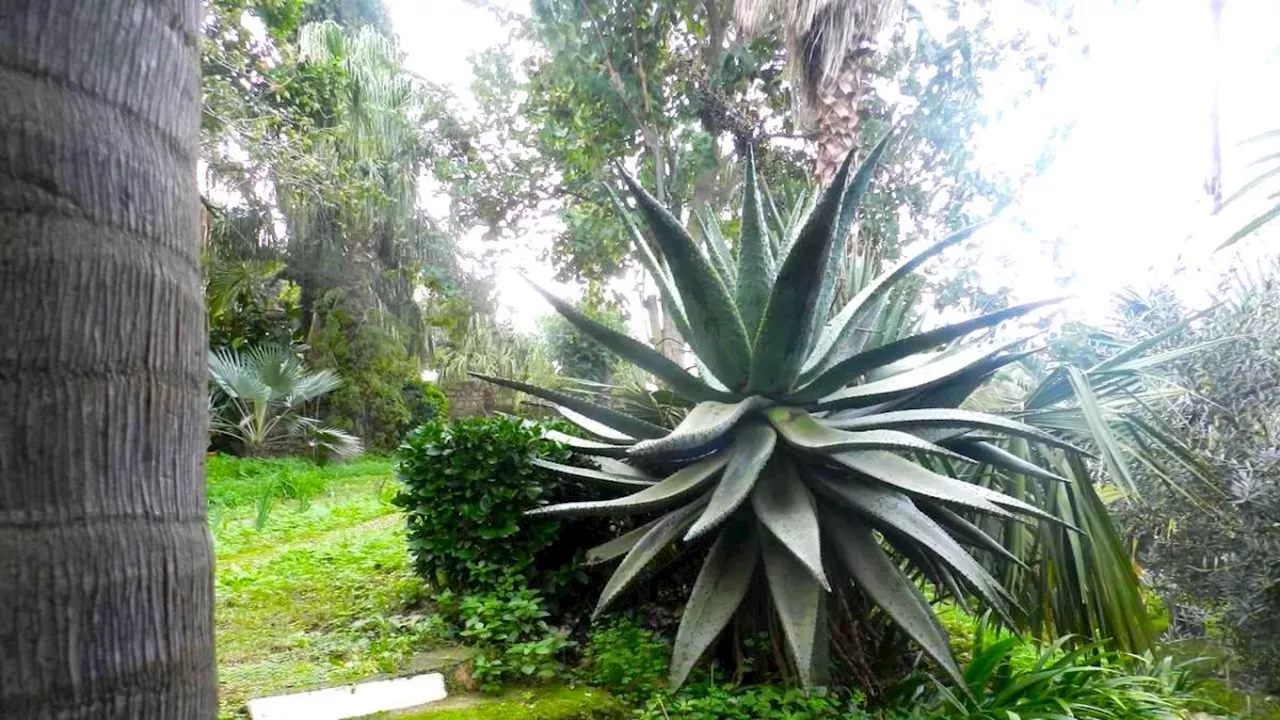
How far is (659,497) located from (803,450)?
53 centimetres

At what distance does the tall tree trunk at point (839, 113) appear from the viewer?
5852 millimetres

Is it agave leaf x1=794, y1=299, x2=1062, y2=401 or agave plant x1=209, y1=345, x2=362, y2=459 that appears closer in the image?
agave leaf x1=794, y1=299, x2=1062, y2=401

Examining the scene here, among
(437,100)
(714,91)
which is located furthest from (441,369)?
(714,91)

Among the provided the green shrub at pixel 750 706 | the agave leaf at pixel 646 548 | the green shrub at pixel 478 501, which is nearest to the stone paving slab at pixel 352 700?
the green shrub at pixel 478 501

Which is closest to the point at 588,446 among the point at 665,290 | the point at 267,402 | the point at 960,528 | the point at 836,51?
the point at 665,290

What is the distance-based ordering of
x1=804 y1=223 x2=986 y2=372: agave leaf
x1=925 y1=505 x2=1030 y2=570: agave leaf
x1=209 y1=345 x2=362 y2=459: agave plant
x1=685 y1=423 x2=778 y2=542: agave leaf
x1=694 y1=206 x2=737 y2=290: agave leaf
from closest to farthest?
x1=685 y1=423 x2=778 y2=542: agave leaf
x1=925 y1=505 x2=1030 y2=570: agave leaf
x1=804 y1=223 x2=986 y2=372: agave leaf
x1=694 y1=206 x2=737 y2=290: agave leaf
x1=209 y1=345 x2=362 y2=459: agave plant

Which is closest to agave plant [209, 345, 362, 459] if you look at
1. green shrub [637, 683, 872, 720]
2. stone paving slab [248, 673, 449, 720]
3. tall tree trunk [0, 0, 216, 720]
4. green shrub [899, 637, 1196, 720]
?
stone paving slab [248, 673, 449, 720]

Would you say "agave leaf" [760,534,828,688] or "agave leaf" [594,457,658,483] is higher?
"agave leaf" [594,457,658,483]

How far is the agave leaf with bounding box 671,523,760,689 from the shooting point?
2.54m

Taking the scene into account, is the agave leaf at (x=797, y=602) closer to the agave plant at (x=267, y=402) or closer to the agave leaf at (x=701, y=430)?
the agave leaf at (x=701, y=430)

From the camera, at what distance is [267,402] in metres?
11.4

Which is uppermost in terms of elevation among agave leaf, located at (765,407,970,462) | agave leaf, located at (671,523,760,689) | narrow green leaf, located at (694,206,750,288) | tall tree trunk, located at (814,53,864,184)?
tall tree trunk, located at (814,53,864,184)

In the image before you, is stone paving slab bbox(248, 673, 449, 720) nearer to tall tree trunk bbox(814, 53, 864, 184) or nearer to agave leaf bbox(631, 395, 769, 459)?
agave leaf bbox(631, 395, 769, 459)

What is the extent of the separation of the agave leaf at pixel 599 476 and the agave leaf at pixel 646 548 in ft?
0.90
